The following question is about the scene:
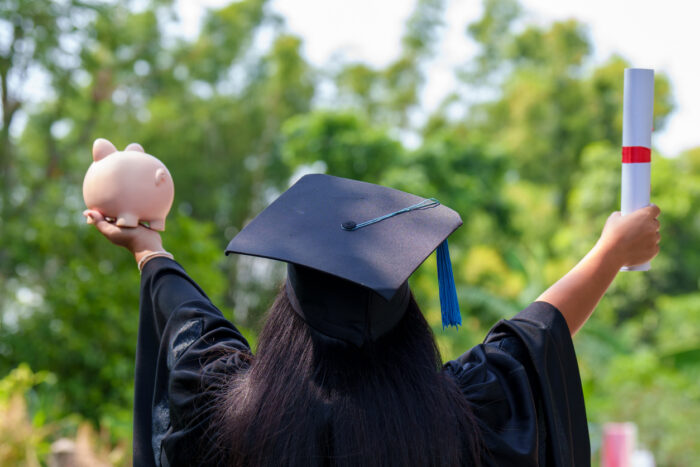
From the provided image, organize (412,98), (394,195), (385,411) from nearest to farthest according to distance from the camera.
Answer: (385,411) → (394,195) → (412,98)

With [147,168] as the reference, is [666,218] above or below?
below

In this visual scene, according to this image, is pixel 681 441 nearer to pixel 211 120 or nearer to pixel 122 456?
pixel 122 456

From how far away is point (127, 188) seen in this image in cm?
156

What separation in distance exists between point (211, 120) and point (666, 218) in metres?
11.9

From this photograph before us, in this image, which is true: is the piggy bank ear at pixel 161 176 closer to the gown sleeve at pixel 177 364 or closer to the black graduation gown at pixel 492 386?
the gown sleeve at pixel 177 364

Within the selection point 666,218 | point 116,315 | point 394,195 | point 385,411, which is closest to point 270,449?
point 385,411

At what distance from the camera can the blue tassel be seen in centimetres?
139

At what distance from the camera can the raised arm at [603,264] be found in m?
1.38

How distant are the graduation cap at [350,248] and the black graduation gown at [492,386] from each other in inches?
5.3

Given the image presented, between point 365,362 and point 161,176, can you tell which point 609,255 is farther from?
point 161,176

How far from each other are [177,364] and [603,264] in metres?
0.87

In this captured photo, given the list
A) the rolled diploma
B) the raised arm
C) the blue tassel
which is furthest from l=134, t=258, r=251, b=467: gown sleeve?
the rolled diploma

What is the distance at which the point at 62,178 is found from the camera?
11.0 metres

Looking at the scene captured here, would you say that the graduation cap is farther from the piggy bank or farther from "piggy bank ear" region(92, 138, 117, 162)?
"piggy bank ear" region(92, 138, 117, 162)
